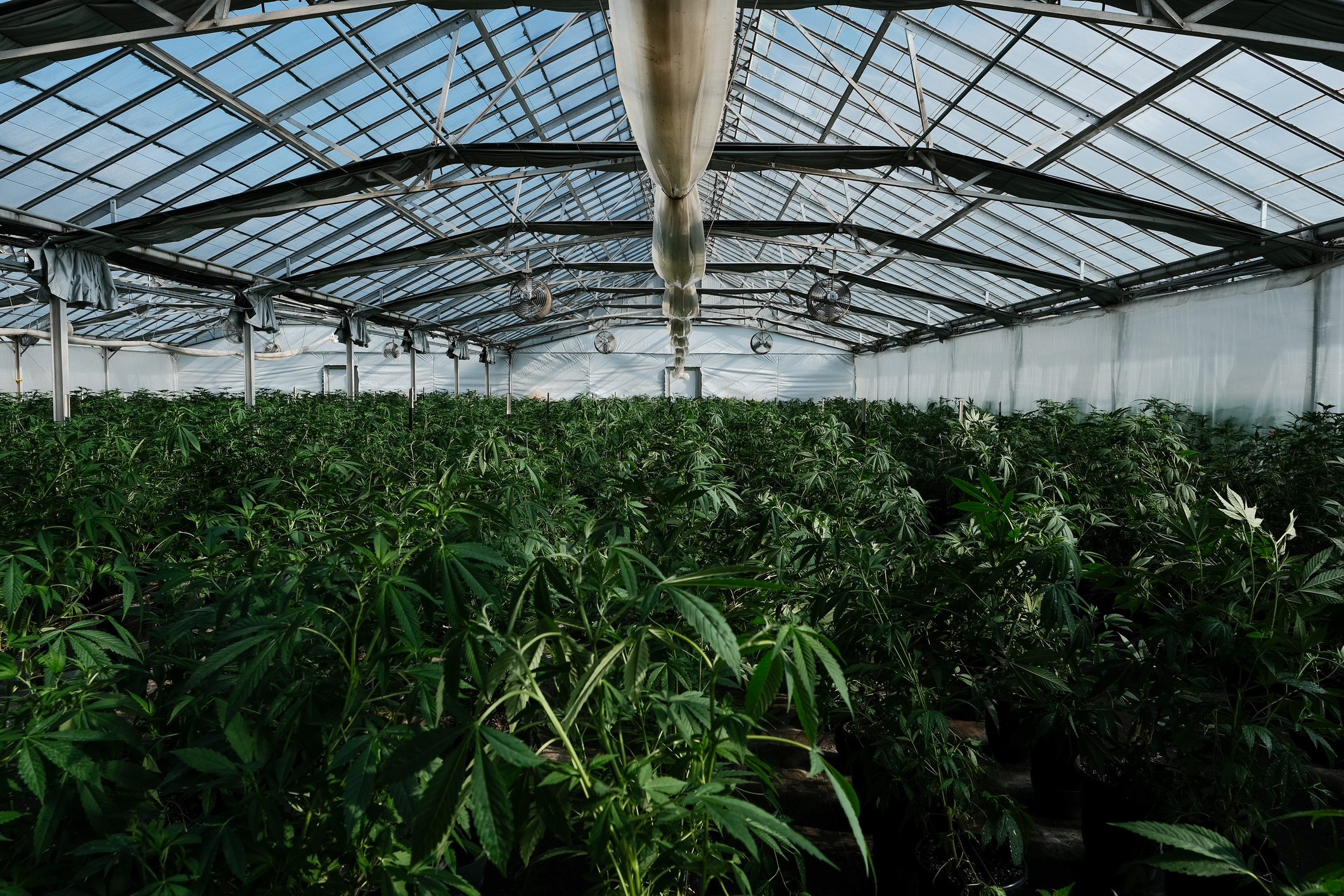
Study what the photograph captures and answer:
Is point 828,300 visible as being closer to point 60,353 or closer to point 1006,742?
point 1006,742

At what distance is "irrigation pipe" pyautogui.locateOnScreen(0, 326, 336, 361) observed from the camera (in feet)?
53.0

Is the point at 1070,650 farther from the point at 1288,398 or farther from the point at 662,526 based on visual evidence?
the point at 1288,398

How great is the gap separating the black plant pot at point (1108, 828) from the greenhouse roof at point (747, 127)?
12.7ft

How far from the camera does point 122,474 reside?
3.32 metres

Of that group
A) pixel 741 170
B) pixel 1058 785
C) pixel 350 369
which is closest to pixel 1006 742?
pixel 1058 785

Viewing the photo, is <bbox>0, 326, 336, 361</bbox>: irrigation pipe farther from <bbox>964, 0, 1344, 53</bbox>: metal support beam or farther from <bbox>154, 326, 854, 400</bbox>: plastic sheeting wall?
<bbox>964, 0, 1344, 53</bbox>: metal support beam

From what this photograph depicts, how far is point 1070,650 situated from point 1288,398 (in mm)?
8261

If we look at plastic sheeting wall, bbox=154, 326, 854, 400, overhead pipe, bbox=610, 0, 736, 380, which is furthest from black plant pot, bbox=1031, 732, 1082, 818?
plastic sheeting wall, bbox=154, 326, 854, 400

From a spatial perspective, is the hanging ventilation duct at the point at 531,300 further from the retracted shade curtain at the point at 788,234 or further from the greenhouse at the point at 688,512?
the retracted shade curtain at the point at 788,234

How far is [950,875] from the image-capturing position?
85.6 inches

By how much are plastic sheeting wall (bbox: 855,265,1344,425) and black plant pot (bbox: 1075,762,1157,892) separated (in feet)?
22.3

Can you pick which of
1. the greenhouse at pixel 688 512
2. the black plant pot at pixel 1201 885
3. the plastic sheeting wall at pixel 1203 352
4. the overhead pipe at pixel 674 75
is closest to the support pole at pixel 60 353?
the greenhouse at pixel 688 512

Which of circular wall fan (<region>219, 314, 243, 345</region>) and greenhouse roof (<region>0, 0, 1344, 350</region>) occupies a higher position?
greenhouse roof (<region>0, 0, 1344, 350</region>)

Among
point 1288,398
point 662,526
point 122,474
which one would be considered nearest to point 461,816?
point 662,526
